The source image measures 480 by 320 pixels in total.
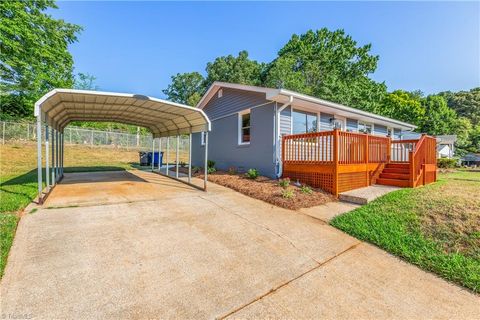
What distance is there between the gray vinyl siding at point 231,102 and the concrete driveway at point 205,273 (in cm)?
562

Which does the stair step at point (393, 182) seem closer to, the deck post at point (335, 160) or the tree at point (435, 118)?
the deck post at point (335, 160)

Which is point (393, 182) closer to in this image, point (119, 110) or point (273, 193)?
point (273, 193)

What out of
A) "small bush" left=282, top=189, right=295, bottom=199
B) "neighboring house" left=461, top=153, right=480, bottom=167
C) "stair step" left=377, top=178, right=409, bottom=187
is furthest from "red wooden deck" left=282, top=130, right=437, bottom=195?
"neighboring house" left=461, top=153, right=480, bottom=167

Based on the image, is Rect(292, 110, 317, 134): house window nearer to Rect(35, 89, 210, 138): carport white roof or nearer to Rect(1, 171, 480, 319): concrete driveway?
Rect(35, 89, 210, 138): carport white roof

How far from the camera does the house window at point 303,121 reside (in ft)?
29.1

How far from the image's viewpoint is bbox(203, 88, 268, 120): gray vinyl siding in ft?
29.2

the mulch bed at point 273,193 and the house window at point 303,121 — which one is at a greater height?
the house window at point 303,121

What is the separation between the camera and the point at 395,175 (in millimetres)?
7574

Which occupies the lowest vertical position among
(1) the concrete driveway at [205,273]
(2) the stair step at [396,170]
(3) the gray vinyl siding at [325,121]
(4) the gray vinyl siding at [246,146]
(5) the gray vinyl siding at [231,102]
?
(1) the concrete driveway at [205,273]

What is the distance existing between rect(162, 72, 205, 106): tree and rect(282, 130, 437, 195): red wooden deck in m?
35.6

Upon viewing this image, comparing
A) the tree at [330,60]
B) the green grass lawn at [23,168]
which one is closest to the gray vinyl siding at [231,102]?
the green grass lawn at [23,168]

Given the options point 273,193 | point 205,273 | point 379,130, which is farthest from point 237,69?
point 205,273

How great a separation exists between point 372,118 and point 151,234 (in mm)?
11794

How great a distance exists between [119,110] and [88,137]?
48.8 feet
